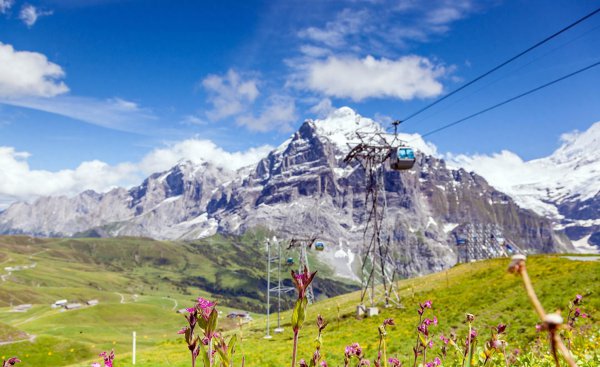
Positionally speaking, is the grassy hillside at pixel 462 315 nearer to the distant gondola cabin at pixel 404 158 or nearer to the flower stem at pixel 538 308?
the distant gondola cabin at pixel 404 158

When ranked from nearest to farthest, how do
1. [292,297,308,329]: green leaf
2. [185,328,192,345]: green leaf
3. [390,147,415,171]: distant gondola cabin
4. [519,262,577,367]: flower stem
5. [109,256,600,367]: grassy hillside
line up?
[519,262,577,367]: flower stem
[292,297,308,329]: green leaf
[185,328,192,345]: green leaf
[109,256,600,367]: grassy hillside
[390,147,415,171]: distant gondola cabin

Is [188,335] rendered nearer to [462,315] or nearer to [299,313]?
[299,313]

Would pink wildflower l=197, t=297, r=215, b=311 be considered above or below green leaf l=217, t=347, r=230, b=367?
above

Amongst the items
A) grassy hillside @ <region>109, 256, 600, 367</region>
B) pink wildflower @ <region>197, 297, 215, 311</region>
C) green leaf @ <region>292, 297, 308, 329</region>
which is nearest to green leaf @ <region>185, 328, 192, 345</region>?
pink wildflower @ <region>197, 297, 215, 311</region>

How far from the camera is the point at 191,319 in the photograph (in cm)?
289

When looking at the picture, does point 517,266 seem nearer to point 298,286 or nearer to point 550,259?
point 298,286

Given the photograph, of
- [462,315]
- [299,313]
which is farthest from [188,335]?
[462,315]

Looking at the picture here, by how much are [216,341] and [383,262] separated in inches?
1623

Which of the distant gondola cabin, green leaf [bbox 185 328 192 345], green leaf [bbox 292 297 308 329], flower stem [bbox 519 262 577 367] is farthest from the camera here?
the distant gondola cabin

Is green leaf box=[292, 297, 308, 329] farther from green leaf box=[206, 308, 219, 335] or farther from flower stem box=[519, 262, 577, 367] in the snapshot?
flower stem box=[519, 262, 577, 367]

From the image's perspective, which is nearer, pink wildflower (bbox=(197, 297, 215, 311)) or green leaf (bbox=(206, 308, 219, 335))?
green leaf (bbox=(206, 308, 219, 335))

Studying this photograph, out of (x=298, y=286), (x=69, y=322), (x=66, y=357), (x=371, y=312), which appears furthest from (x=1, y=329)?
(x=69, y=322)

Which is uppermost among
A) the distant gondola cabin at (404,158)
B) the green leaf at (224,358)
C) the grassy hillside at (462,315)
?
the distant gondola cabin at (404,158)

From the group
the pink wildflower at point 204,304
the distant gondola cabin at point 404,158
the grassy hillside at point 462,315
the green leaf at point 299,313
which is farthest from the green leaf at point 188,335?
the distant gondola cabin at point 404,158
